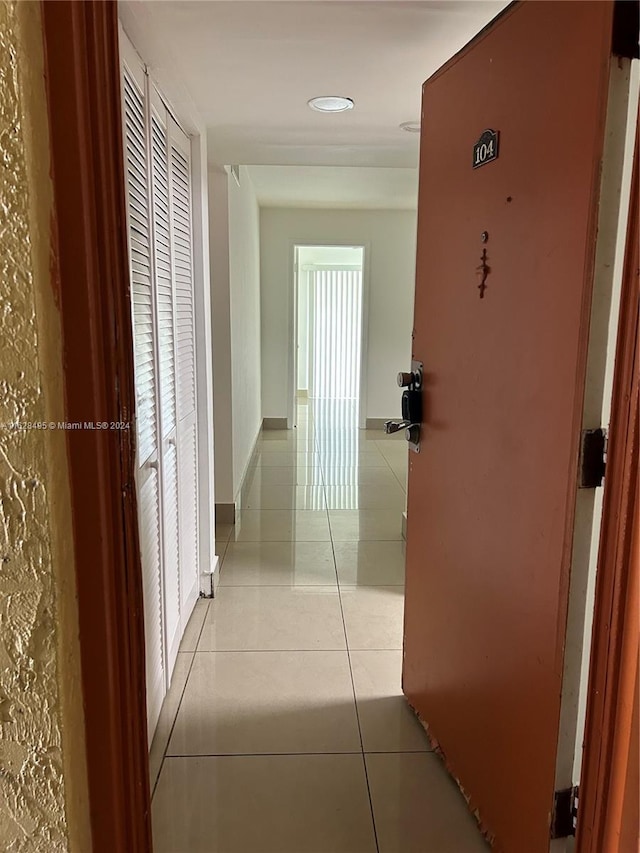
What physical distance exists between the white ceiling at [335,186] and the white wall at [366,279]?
185 mm

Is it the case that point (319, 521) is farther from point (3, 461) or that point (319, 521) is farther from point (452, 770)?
point (3, 461)

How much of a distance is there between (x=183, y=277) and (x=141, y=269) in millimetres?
633

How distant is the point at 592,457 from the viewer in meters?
1.08

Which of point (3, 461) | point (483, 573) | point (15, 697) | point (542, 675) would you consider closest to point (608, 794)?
point (542, 675)

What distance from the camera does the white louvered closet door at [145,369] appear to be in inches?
63.0

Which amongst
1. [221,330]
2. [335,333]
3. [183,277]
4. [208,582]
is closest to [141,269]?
[183,277]

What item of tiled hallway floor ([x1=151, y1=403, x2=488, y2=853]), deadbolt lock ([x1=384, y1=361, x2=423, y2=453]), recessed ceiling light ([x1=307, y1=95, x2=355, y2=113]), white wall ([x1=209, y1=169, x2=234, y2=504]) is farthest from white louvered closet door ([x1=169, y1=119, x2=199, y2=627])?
white wall ([x1=209, y1=169, x2=234, y2=504])

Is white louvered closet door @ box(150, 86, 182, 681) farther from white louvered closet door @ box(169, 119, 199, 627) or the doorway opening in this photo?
the doorway opening

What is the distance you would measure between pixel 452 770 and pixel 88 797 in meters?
1.07

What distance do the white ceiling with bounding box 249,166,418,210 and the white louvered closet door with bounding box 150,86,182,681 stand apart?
7.67 ft

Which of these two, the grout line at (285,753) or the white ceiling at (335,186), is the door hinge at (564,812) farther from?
the white ceiling at (335,186)

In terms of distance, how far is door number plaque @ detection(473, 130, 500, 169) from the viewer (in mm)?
1318

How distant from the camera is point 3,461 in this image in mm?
814

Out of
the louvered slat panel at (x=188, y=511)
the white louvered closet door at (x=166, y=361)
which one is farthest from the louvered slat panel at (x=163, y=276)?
the louvered slat panel at (x=188, y=511)
